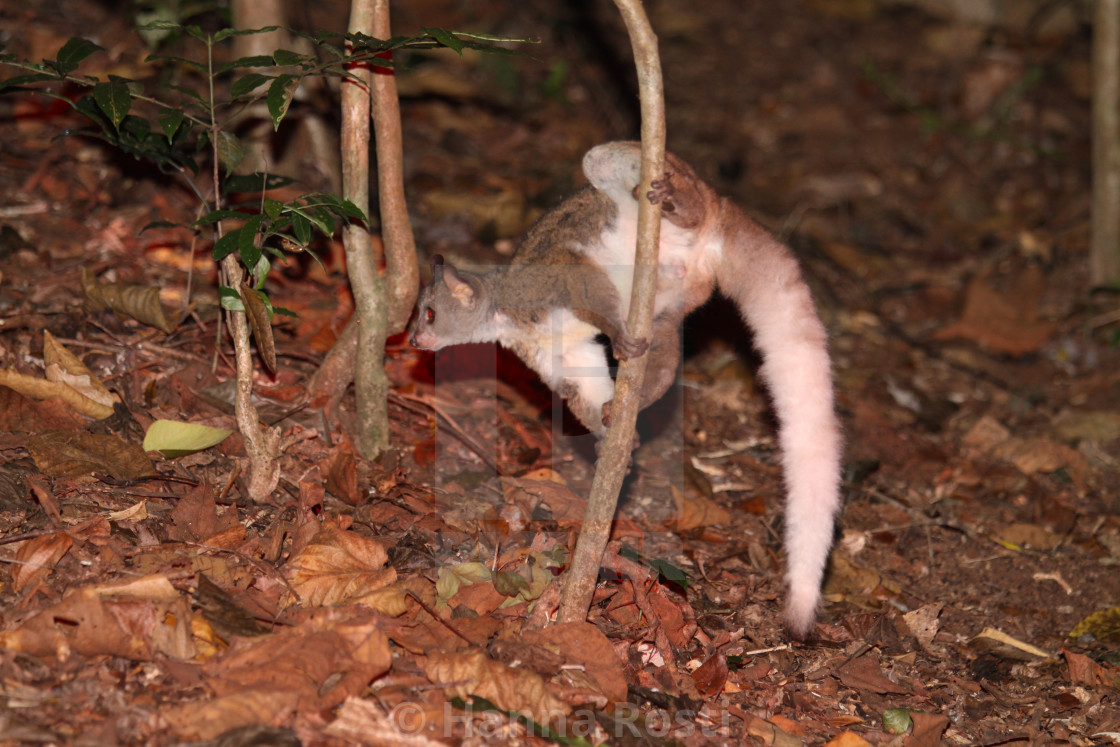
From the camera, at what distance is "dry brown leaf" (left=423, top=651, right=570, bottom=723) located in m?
3.18

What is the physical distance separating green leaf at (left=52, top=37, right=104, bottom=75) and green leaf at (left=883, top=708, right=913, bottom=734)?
3.98m

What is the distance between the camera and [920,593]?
15.5 feet

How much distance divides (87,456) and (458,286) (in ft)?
5.65

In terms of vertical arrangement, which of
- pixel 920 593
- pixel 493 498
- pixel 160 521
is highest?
pixel 160 521

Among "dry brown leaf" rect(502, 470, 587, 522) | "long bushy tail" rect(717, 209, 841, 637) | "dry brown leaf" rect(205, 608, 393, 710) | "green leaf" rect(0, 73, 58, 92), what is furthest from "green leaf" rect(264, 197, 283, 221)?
"long bushy tail" rect(717, 209, 841, 637)

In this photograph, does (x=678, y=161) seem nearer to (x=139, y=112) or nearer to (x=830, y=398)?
(x=830, y=398)

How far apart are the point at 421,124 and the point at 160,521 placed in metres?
5.30

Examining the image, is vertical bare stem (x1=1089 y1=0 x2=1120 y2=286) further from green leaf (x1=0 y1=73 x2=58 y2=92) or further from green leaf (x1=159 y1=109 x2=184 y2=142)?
green leaf (x1=0 y1=73 x2=58 y2=92)

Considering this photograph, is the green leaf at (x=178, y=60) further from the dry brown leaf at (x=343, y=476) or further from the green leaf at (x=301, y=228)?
the dry brown leaf at (x=343, y=476)

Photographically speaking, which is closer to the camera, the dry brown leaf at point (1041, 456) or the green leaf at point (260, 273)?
the green leaf at point (260, 273)

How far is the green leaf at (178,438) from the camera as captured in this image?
159 inches

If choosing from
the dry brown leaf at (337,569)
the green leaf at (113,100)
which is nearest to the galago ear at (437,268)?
the dry brown leaf at (337,569)

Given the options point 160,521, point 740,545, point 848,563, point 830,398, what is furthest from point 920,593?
point 160,521

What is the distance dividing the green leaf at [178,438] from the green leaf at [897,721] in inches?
115
